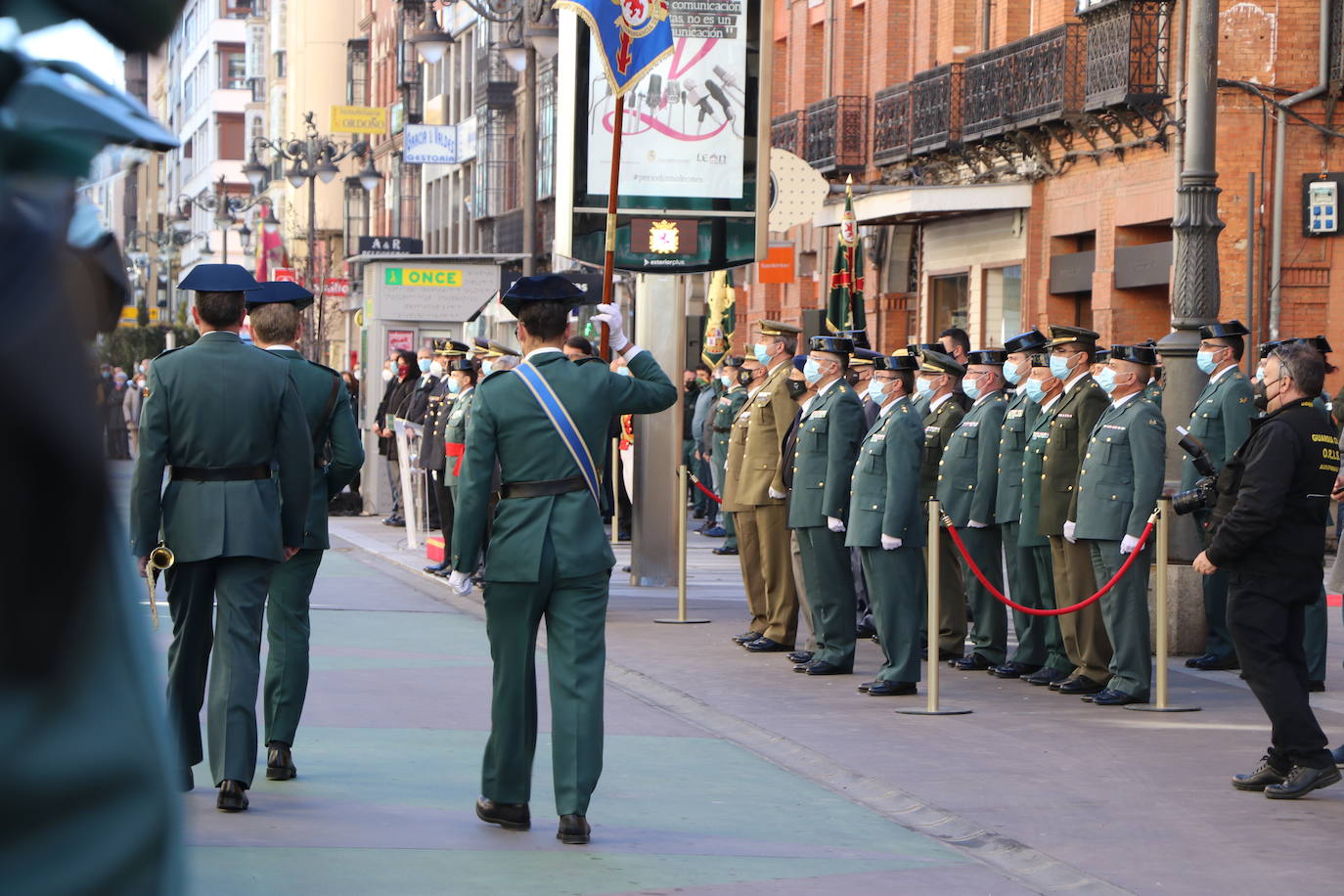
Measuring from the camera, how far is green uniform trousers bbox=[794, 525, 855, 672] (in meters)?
12.5

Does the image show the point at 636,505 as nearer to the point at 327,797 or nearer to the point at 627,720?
the point at 627,720

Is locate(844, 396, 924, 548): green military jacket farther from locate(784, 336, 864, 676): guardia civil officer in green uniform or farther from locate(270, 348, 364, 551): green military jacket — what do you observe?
locate(270, 348, 364, 551): green military jacket

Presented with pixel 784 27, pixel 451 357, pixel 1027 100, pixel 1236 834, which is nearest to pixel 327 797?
pixel 1236 834

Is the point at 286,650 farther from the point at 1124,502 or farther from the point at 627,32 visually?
the point at 627,32

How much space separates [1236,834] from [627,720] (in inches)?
144

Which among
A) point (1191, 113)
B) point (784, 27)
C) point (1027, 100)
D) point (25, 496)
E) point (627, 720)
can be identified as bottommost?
point (627, 720)

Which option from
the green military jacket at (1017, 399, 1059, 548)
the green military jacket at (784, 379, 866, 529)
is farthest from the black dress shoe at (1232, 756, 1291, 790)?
the green military jacket at (784, 379, 866, 529)

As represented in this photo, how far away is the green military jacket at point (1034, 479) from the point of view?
39.5ft

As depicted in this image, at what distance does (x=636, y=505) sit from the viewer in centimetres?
1788

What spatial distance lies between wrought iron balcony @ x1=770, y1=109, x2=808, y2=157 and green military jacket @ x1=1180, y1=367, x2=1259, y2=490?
23.4 m

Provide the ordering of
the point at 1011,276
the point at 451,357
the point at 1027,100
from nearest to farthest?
the point at 451,357 < the point at 1027,100 < the point at 1011,276

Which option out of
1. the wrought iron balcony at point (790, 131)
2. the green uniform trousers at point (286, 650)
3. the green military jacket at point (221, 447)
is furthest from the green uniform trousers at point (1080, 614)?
the wrought iron balcony at point (790, 131)

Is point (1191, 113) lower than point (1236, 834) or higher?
higher

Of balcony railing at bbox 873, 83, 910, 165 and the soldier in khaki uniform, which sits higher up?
balcony railing at bbox 873, 83, 910, 165
